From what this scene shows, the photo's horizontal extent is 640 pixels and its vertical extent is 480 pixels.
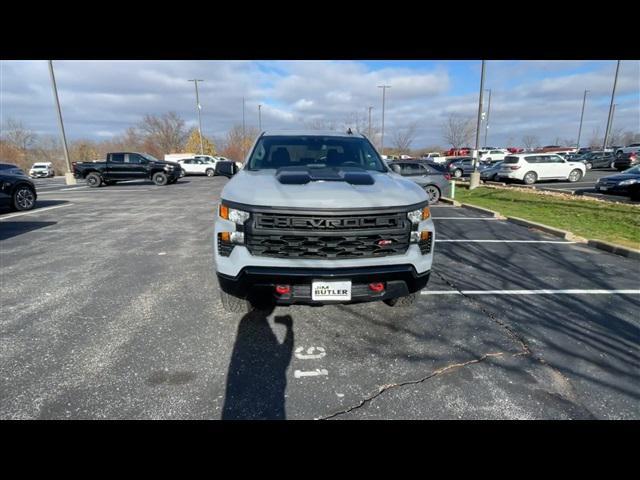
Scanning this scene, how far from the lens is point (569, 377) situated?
2508mm

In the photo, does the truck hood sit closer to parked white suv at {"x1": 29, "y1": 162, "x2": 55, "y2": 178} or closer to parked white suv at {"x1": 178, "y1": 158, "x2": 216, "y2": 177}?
parked white suv at {"x1": 178, "y1": 158, "x2": 216, "y2": 177}

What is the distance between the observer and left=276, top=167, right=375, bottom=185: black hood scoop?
9.87 ft

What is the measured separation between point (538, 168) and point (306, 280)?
21.8 metres

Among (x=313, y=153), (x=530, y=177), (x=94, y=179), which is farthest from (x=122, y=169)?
(x=530, y=177)

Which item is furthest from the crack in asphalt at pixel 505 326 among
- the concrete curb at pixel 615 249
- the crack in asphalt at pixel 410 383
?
the concrete curb at pixel 615 249

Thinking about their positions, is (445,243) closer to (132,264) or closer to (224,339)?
(224,339)

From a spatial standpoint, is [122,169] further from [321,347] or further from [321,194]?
[321,347]

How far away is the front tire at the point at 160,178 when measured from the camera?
20.2 m

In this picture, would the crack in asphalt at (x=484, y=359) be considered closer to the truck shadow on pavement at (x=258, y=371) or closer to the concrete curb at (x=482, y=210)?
the truck shadow on pavement at (x=258, y=371)

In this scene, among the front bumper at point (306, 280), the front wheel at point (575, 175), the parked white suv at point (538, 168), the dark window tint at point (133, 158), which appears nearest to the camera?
the front bumper at point (306, 280)

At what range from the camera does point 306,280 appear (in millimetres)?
2562

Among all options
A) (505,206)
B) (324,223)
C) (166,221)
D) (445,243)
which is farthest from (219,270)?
(505,206)

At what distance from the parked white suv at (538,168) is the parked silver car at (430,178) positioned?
899cm

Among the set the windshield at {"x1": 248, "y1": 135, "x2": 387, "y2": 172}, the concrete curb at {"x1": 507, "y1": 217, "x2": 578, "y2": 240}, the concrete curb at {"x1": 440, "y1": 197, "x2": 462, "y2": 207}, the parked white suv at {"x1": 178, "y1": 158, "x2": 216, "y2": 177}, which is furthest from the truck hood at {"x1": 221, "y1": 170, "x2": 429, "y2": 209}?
the parked white suv at {"x1": 178, "y1": 158, "x2": 216, "y2": 177}
